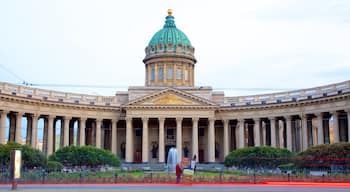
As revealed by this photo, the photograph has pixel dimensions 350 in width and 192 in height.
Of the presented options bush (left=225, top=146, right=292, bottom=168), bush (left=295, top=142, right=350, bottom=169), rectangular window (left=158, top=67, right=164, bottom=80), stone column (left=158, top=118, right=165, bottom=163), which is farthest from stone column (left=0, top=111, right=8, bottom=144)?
bush (left=295, top=142, right=350, bottom=169)

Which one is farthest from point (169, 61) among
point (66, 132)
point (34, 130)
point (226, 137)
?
point (34, 130)

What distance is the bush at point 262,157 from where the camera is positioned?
54.3 metres

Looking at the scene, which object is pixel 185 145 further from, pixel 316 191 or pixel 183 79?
pixel 316 191

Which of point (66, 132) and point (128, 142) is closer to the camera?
point (66, 132)

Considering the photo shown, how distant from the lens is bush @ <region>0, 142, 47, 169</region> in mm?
44688

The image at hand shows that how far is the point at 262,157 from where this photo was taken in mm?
54719

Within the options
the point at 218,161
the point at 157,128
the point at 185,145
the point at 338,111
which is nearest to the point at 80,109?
the point at 157,128

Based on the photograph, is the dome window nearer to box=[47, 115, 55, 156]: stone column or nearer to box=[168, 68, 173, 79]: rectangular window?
box=[168, 68, 173, 79]: rectangular window

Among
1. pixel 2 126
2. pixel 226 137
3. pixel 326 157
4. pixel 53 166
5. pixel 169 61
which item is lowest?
pixel 53 166

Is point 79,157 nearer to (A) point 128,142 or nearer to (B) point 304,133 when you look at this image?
(A) point 128,142

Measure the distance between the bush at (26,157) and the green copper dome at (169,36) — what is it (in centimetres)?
4805

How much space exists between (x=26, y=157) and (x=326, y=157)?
32.0 meters

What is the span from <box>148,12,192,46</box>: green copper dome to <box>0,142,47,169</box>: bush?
48051 millimetres

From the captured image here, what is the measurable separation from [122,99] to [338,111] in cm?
3816
